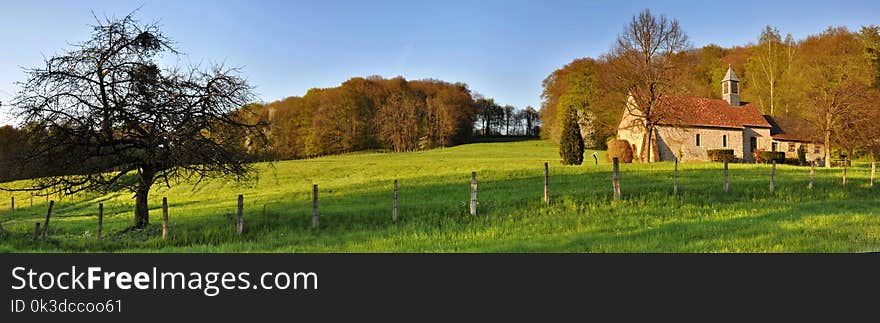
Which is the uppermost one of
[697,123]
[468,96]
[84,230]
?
[468,96]

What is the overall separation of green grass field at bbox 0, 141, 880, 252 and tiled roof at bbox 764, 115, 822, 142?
1347 inches

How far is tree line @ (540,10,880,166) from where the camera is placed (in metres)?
41.8

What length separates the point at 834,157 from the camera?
5462 cm

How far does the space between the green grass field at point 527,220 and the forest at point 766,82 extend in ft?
54.5

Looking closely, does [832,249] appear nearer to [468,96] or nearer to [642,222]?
[642,222]

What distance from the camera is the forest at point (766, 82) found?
42812 mm

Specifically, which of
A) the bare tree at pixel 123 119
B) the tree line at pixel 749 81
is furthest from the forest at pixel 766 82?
the bare tree at pixel 123 119

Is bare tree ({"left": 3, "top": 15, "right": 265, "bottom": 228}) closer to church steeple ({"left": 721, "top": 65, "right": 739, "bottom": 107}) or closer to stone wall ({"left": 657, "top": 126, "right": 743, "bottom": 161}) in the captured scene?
stone wall ({"left": 657, "top": 126, "right": 743, "bottom": 161})

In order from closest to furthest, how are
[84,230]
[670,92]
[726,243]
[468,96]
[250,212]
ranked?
[726,243] < [84,230] < [250,212] < [670,92] < [468,96]

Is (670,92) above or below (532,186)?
above

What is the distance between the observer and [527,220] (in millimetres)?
16016

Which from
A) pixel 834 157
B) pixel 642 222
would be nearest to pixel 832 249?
pixel 642 222

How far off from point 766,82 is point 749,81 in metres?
2.94

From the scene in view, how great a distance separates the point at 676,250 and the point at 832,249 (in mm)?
3083
